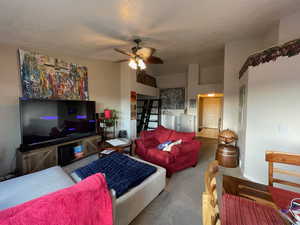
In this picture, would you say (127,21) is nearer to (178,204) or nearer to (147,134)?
(147,134)

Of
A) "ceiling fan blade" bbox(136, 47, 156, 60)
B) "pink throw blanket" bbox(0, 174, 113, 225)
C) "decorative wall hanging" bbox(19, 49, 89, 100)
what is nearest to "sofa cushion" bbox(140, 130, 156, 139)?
"ceiling fan blade" bbox(136, 47, 156, 60)

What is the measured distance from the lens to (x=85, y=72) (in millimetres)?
3879

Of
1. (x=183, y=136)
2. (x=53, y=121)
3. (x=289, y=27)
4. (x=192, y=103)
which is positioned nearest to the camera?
(x=289, y=27)

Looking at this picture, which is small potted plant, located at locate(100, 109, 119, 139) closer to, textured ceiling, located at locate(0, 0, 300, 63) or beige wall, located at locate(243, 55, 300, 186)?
textured ceiling, located at locate(0, 0, 300, 63)

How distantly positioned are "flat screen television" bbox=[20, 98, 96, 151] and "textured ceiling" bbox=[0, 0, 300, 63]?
133 cm

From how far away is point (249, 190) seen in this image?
1.19m

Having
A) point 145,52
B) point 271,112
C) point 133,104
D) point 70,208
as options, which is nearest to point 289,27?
point 271,112

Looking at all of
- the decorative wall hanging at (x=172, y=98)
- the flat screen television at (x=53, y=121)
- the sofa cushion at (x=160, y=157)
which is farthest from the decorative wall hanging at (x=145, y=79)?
the sofa cushion at (x=160, y=157)

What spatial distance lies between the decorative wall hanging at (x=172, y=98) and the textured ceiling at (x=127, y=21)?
10.9 ft

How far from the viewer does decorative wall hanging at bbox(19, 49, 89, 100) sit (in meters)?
2.80

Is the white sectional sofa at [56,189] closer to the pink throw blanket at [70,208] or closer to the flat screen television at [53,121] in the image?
the pink throw blanket at [70,208]

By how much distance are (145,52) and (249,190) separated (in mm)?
2671

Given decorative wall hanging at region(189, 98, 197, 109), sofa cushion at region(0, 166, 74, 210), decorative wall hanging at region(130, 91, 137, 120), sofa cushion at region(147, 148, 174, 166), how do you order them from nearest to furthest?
sofa cushion at region(0, 166, 74, 210) < sofa cushion at region(147, 148, 174, 166) < decorative wall hanging at region(130, 91, 137, 120) < decorative wall hanging at region(189, 98, 197, 109)

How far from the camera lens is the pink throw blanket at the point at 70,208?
680 mm
